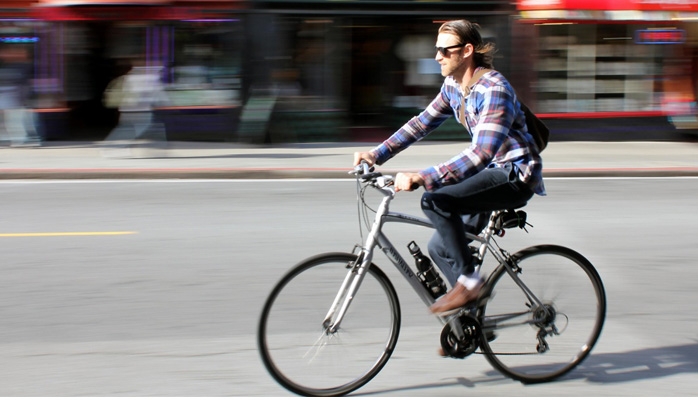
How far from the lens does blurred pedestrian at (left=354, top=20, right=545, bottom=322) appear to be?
400 cm

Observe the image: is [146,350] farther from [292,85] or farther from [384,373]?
[292,85]

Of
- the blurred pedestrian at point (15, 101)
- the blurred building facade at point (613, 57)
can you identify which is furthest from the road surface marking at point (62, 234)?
the blurred building facade at point (613, 57)

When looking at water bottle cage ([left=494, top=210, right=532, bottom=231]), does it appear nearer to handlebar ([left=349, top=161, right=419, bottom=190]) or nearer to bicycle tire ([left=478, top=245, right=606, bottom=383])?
bicycle tire ([left=478, top=245, right=606, bottom=383])

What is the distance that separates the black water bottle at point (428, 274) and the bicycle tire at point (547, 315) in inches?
10.5

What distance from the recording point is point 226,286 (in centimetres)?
629

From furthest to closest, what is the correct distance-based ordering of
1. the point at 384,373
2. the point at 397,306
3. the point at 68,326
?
the point at 68,326
the point at 384,373
the point at 397,306

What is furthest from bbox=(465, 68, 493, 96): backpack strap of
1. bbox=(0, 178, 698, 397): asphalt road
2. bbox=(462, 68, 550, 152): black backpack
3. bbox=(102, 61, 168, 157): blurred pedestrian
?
bbox=(102, 61, 168, 157): blurred pedestrian

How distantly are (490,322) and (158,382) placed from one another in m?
1.63

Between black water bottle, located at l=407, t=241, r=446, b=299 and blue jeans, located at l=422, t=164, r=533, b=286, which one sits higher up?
blue jeans, located at l=422, t=164, r=533, b=286

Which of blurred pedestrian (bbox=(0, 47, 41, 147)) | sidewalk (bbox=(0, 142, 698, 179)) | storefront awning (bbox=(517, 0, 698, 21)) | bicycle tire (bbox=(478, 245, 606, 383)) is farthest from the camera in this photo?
storefront awning (bbox=(517, 0, 698, 21))

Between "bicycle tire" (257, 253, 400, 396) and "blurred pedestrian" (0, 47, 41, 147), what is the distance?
1232 centimetres

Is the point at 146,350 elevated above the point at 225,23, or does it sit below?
below

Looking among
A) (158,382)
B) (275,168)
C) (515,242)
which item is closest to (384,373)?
(158,382)

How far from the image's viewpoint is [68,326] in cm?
536
